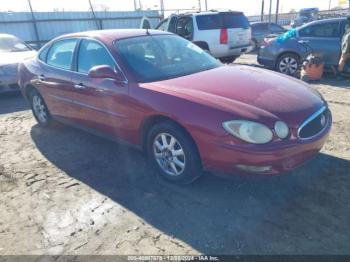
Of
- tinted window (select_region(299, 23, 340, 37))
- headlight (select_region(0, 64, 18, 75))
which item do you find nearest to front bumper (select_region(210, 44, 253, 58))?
tinted window (select_region(299, 23, 340, 37))

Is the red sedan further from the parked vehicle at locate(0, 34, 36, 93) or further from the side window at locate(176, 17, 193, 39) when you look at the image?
the side window at locate(176, 17, 193, 39)

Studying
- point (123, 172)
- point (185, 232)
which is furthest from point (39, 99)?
point (185, 232)

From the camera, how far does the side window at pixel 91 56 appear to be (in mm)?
4080

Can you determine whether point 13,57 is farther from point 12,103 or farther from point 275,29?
point 275,29

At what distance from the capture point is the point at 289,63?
898 cm

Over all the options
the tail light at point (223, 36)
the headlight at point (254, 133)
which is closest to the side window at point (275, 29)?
the tail light at point (223, 36)

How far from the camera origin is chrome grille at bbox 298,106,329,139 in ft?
10.3

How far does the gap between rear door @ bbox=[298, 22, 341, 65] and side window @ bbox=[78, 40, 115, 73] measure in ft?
20.9

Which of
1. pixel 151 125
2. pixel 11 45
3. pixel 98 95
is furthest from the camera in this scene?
pixel 11 45

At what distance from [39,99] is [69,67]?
1.41 m

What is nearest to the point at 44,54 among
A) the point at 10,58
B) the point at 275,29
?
the point at 10,58

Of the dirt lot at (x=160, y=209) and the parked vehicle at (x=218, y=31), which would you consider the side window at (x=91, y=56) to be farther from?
the parked vehicle at (x=218, y=31)

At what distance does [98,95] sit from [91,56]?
60cm

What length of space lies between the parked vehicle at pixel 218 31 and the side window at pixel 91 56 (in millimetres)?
6662
